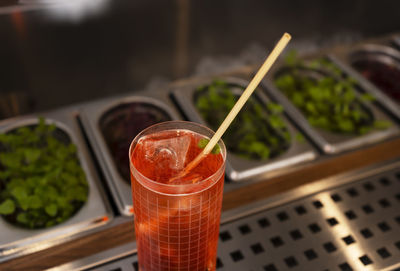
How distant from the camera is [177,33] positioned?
5.50 feet

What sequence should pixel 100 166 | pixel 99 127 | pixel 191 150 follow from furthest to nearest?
1. pixel 99 127
2. pixel 100 166
3. pixel 191 150

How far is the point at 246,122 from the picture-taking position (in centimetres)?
141

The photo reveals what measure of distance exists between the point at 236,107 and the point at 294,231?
0.52m

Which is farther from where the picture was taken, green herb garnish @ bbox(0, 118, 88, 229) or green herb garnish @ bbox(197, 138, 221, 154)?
green herb garnish @ bbox(0, 118, 88, 229)

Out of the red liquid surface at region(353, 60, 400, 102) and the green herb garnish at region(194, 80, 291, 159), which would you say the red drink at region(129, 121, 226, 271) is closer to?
the green herb garnish at region(194, 80, 291, 159)

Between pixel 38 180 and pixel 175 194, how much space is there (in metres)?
0.52

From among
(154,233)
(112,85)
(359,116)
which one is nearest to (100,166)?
(154,233)

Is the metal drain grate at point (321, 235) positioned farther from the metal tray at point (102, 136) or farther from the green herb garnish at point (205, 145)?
the green herb garnish at point (205, 145)

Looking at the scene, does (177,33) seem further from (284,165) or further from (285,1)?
(284,165)

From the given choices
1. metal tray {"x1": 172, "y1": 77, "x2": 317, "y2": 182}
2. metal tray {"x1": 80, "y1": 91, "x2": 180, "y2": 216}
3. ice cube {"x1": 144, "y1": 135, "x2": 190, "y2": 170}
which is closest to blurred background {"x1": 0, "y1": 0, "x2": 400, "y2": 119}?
metal tray {"x1": 80, "y1": 91, "x2": 180, "y2": 216}

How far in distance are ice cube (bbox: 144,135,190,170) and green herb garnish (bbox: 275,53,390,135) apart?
2.31 ft

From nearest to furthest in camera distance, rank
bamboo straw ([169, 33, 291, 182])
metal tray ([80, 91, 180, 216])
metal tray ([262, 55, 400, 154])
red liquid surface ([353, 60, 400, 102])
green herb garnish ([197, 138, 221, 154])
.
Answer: bamboo straw ([169, 33, 291, 182]) < green herb garnish ([197, 138, 221, 154]) < metal tray ([80, 91, 180, 216]) < metal tray ([262, 55, 400, 154]) < red liquid surface ([353, 60, 400, 102])

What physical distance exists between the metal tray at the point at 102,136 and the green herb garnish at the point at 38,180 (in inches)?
2.6

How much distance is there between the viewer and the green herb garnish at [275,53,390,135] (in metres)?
1.38
